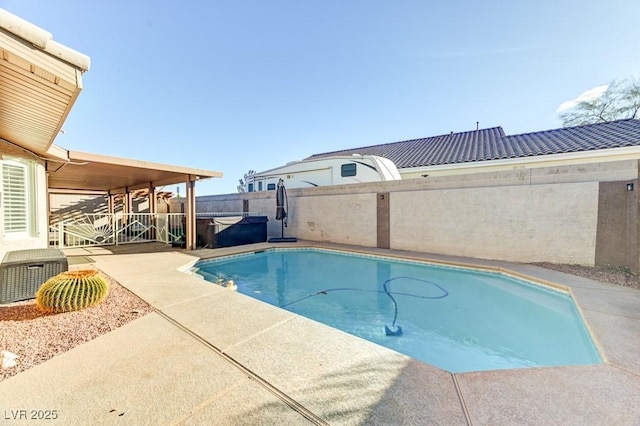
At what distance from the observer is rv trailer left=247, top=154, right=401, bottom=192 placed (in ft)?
35.1

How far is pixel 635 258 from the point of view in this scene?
548 centimetres

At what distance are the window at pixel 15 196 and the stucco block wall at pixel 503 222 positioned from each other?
9667mm

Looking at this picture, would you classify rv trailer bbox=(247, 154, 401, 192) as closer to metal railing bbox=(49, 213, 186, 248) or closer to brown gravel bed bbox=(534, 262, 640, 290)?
metal railing bbox=(49, 213, 186, 248)

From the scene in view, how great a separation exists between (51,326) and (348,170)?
9.89 meters

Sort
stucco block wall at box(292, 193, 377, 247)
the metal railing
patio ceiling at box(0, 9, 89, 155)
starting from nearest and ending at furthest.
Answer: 1. patio ceiling at box(0, 9, 89, 155)
2. stucco block wall at box(292, 193, 377, 247)
3. the metal railing

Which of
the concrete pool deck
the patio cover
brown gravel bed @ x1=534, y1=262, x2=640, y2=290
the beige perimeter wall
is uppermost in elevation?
the patio cover

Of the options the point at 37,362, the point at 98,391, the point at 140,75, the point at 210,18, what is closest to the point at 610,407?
the point at 98,391

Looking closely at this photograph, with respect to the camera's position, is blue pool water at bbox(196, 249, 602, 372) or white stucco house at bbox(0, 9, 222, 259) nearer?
white stucco house at bbox(0, 9, 222, 259)

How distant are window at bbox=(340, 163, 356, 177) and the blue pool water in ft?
14.8

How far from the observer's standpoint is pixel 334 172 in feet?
38.0

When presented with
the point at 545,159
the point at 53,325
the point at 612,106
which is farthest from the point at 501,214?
the point at 612,106

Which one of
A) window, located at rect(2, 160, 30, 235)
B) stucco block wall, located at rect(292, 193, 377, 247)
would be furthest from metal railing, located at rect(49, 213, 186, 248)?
stucco block wall, located at rect(292, 193, 377, 247)

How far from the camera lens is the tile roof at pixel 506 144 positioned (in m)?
8.91

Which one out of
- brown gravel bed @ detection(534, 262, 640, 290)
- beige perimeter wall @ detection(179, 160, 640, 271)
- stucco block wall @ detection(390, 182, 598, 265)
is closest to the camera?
brown gravel bed @ detection(534, 262, 640, 290)
